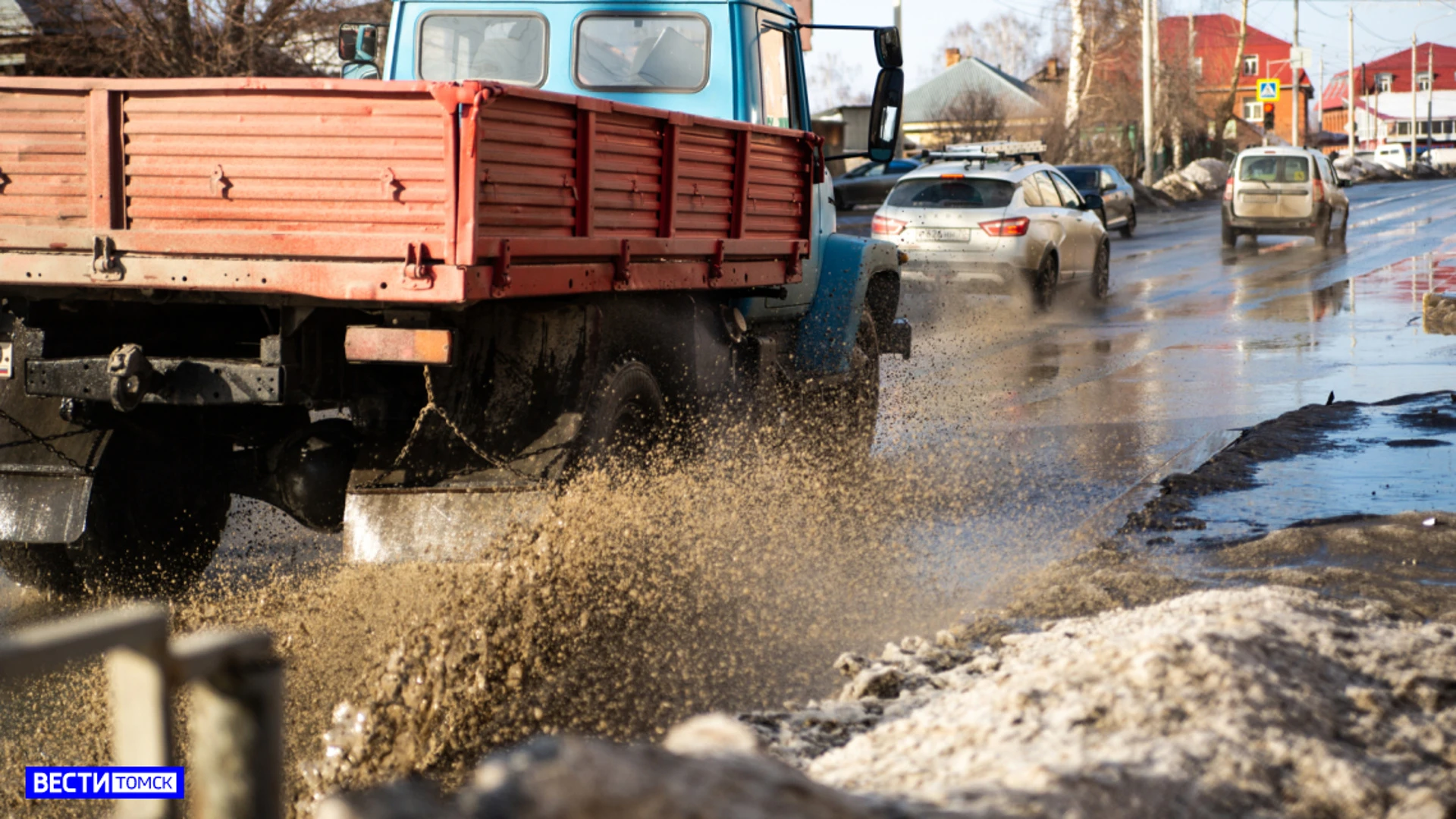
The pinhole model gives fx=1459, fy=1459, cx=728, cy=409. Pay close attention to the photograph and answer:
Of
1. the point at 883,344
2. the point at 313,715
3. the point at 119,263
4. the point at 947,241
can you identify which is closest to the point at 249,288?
the point at 119,263

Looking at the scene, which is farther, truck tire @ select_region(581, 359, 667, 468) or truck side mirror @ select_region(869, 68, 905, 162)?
truck side mirror @ select_region(869, 68, 905, 162)

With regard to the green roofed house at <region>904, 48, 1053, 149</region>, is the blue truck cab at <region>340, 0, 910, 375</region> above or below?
below

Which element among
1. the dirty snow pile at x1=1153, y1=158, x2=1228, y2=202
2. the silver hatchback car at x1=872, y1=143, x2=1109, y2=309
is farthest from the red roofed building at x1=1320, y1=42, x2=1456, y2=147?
the silver hatchback car at x1=872, y1=143, x2=1109, y2=309

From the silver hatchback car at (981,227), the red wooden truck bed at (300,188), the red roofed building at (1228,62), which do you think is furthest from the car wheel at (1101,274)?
the red roofed building at (1228,62)

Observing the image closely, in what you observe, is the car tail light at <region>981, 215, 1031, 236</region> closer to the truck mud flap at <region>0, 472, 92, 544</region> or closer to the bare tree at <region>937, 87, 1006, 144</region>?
the truck mud flap at <region>0, 472, 92, 544</region>

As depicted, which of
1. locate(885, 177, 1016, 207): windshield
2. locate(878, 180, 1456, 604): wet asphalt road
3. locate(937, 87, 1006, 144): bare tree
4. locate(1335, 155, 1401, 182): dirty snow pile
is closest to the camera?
locate(878, 180, 1456, 604): wet asphalt road

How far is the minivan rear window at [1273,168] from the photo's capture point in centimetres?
2739

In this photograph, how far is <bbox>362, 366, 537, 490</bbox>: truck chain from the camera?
4.87 meters

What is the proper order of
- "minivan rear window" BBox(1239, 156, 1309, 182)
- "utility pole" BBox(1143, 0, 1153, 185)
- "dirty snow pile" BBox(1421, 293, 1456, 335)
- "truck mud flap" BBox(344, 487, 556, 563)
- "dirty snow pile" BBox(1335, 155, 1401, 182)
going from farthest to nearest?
"dirty snow pile" BBox(1335, 155, 1401, 182)
"utility pole" BBox(1143, 0, 1153, 185)
"minivan rear window" BBox(1239, 156, 1309, 182)
"dirty snow pile" BBox(1421, 293, 1456, 335)
"truck mud flap" BBox(344, 487, 556, 563)

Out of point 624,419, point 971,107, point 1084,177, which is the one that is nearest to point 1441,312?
point 624,419

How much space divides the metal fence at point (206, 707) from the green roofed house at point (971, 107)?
44.7m

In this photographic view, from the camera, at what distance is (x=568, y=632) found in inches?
190

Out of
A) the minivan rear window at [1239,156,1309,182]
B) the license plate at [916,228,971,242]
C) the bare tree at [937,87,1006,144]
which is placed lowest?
the license plate at [916,228,971,242]

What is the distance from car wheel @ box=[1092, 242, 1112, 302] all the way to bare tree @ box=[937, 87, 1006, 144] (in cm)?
2828
